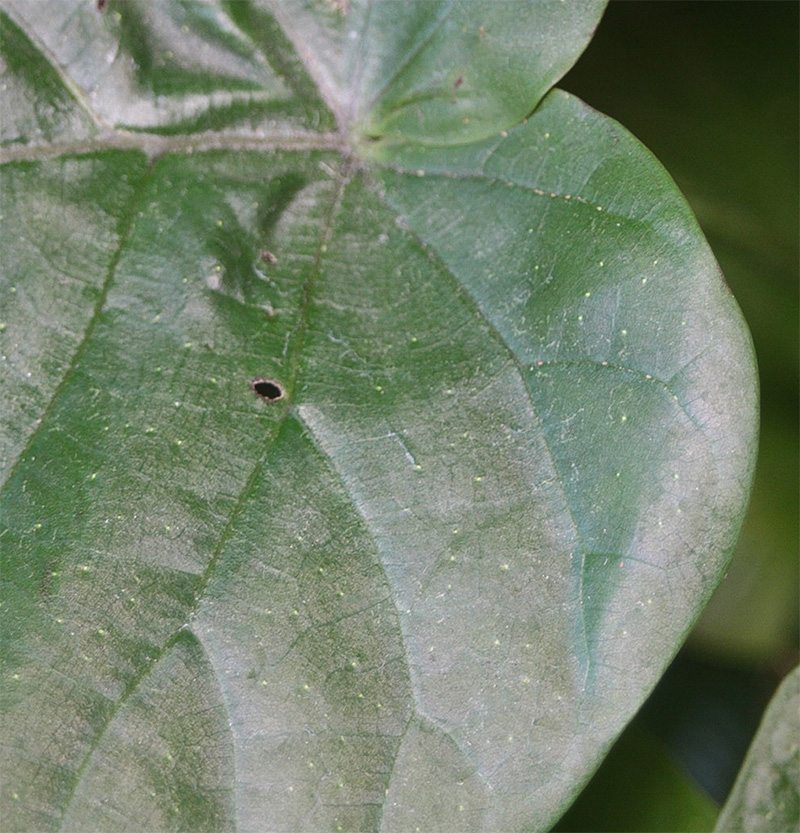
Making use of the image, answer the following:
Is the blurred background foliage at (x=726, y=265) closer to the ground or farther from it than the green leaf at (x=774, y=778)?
farther from it

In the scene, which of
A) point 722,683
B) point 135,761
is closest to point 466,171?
point 135,761

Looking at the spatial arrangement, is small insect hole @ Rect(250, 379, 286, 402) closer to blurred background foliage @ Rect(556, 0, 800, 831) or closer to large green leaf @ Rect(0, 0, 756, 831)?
large green leaf @ Rect(0, 0, 756, 831)

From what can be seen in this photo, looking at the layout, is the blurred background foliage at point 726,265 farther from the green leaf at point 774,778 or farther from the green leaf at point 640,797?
the green leaf at point 774,778

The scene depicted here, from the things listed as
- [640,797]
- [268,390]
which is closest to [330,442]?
[268,390]

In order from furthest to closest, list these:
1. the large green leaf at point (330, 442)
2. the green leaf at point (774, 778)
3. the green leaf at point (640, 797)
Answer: the green leaf at point (640, 797) → the green leaf at point (774, 778) → the large green leaf at point (330, 442)

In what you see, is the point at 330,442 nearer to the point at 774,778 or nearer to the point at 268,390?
the point at 268,390

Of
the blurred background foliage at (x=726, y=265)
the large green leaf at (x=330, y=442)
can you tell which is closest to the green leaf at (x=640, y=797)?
the blurred background foliage at (x=726, y=265)

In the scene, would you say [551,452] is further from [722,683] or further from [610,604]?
[722,683]

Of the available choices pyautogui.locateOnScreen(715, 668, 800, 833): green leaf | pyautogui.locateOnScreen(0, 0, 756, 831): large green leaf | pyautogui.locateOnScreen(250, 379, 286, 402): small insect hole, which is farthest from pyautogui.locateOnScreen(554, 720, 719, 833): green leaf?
pyautogui.locateOnScreen(250, 379, 286, 402): small insect hole
